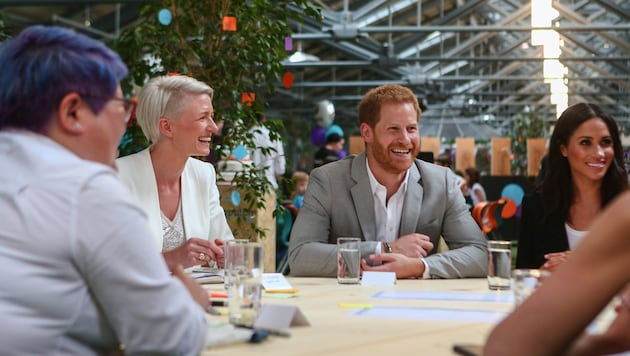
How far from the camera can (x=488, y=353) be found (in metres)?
1.29

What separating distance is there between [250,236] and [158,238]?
98.1 inches

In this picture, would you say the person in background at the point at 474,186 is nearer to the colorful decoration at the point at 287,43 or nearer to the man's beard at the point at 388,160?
the colorful decoration at the point at 287,43

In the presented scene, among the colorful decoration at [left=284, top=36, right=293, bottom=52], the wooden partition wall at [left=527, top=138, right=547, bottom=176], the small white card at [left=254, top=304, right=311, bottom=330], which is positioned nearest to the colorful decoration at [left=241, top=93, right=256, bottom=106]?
the colorful decoration at [left=284, top=36, right=293, bottom=52]

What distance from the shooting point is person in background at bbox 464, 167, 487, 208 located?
38.5 ft

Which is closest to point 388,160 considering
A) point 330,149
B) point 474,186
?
point 330,149

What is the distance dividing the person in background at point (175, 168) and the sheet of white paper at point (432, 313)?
4.19ft

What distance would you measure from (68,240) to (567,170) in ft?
8.38

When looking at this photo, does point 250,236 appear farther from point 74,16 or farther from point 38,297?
point 74,16

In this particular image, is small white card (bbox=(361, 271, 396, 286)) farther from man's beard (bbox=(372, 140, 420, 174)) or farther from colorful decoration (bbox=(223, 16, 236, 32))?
colorful decoration (bbox=(223, 16, 236, 32))

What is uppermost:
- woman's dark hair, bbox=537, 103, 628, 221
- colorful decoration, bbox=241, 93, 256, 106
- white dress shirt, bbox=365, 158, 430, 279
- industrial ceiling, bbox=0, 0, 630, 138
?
industrial ceiling, bbox=0, 0, 630, 138

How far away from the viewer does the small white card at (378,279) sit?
2518 millimetres

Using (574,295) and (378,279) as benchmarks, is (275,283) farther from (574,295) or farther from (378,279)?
(574,295)

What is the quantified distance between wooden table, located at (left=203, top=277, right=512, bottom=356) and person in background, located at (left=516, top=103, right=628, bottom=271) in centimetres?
127

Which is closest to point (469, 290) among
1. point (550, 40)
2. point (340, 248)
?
point (340, 248)
